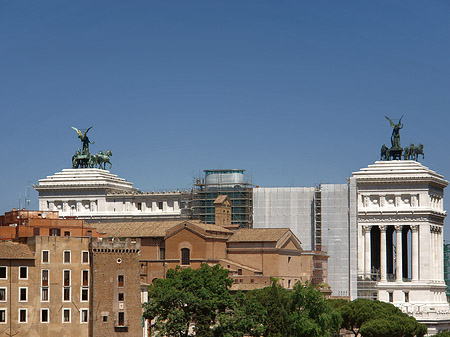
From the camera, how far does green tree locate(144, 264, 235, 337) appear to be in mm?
133375

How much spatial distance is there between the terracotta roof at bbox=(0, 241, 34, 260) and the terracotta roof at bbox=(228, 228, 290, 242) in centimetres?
4606

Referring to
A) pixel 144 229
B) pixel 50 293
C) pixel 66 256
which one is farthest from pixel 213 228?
pixel 50 293

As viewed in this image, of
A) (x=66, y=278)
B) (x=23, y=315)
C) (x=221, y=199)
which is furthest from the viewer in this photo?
(x=221, y=199)

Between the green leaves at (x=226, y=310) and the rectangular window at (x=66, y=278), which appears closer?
the rectangular window at (x=66, y=278)

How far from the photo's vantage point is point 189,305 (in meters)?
135

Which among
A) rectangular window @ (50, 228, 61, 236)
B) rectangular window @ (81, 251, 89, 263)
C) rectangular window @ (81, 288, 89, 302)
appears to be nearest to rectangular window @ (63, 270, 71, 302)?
rectangular window @ (81, 288, 89, 302)

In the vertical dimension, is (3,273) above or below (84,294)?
above

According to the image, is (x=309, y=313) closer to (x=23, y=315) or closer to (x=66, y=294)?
(x=66, y=294)

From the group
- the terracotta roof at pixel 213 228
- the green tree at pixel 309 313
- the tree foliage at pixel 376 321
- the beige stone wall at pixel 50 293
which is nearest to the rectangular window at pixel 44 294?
the beige stone wall at pixel 50 293

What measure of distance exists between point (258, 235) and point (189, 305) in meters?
37.4

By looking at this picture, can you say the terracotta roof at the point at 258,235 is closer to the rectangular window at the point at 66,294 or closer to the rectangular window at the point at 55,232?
the rectangular window at the point at 55,232

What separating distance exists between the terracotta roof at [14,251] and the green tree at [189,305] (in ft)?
50.4

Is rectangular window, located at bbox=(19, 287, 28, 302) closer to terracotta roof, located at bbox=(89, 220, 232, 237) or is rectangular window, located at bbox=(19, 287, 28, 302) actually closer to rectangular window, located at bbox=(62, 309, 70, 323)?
rectangular window, located at bbox=(62, 309, 70, 323)

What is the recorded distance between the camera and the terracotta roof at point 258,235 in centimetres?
16912
